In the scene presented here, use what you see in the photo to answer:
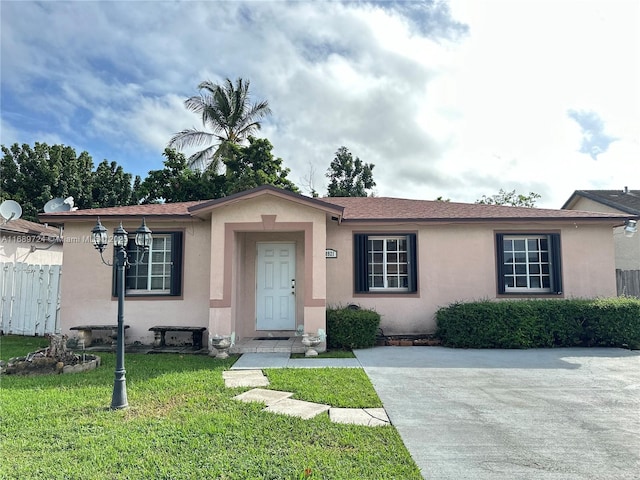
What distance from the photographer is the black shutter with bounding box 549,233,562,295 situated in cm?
1016

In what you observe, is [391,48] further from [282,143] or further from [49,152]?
[49,152]

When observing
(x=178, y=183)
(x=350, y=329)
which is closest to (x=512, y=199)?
(x=178, y=183)

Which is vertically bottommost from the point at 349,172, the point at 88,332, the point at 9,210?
the point at 88,332

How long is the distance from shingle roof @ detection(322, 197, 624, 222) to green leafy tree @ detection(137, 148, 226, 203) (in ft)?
37.7

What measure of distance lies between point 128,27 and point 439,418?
31.0 feet

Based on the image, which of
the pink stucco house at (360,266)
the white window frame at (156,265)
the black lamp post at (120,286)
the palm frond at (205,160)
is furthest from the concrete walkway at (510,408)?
the palm frond at (205,160)

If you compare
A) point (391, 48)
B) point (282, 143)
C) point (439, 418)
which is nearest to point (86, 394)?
point (439, 418)

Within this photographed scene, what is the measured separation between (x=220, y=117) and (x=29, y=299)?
51.0 feet

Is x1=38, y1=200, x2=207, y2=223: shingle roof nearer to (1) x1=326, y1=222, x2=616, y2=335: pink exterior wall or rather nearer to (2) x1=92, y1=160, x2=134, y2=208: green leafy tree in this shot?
(1) x1=326, y1=222, x2=616, y2=335: pink exterior wall

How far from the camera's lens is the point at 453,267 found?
10.2 m

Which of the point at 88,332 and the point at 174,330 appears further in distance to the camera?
the point at 88,332

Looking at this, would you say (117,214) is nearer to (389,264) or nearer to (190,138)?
(389,264)

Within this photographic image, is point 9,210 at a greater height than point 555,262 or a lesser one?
greater

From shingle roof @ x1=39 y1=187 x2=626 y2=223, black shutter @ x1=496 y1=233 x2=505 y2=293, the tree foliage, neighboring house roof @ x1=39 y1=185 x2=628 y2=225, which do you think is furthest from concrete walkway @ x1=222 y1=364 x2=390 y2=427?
the tree foliage
